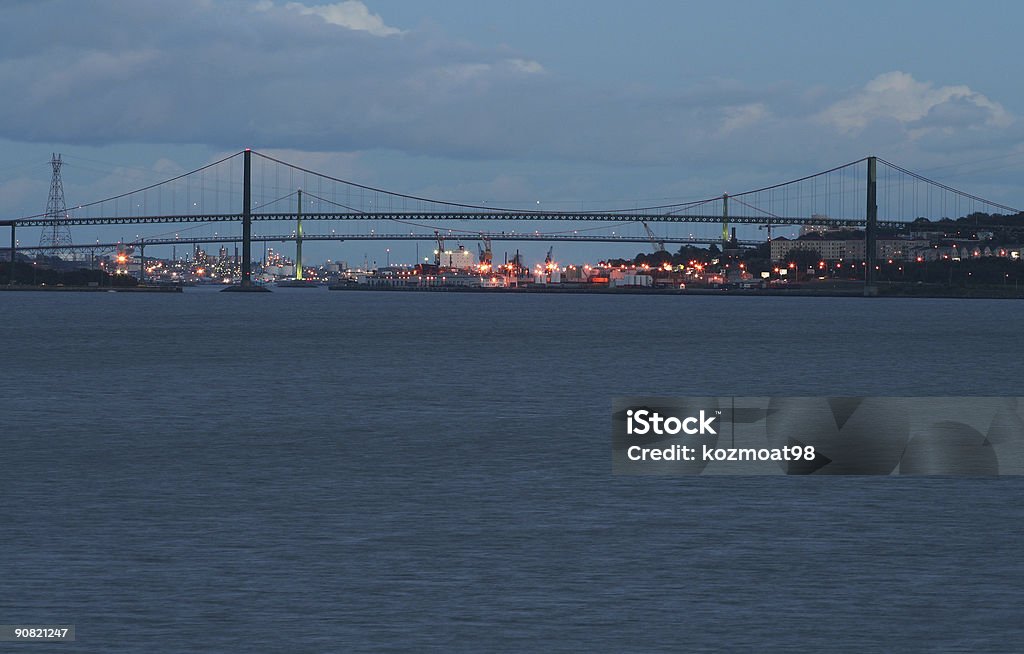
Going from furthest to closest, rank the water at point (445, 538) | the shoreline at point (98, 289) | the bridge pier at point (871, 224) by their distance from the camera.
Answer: the shoreline at point (98, 289), the bridge pier at point (871, 224), the water at point (445, 538)

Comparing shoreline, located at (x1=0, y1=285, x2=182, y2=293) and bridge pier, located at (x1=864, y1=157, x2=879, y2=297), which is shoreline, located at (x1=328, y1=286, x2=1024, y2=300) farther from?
shoreline, located at (x1=0, y1=285, x2=182, y2=293)

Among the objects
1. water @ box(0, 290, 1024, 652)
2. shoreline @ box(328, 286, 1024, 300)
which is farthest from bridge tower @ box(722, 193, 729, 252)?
water @ box(0, 290, 1024, 652)

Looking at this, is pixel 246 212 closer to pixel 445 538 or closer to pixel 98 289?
pixel 98 289

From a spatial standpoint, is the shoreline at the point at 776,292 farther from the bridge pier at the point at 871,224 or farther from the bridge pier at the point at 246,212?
the bridge pier at the point at 246,212

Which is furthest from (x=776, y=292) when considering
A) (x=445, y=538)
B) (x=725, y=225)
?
(x=445, y=538)

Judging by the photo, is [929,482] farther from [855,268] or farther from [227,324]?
[855,268]

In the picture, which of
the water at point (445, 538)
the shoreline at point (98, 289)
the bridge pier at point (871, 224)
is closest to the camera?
the water at point (445, 538)

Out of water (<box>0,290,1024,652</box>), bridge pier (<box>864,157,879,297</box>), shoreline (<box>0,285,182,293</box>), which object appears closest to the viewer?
water (<box>0,290,1024,652</box>)

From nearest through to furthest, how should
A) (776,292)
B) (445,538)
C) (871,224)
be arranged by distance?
1. (445,538)
2. (871,224)
3. (776,292)

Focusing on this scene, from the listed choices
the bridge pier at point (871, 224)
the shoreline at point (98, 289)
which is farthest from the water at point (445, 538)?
the shoreline at point (98, 289)

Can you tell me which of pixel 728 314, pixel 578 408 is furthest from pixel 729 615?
pixel 728 314

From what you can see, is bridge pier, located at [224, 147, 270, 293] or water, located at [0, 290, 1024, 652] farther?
bridge pier, located at [224, 147, 270, 293]
